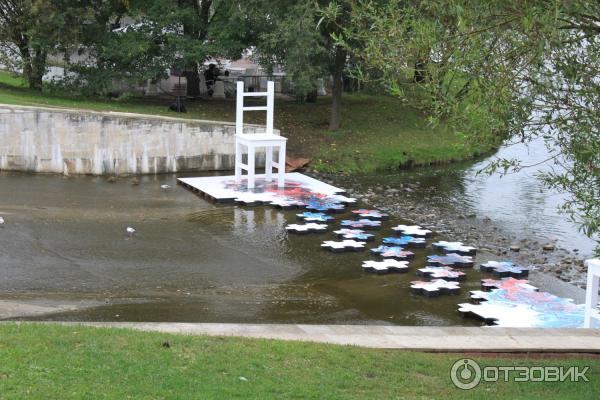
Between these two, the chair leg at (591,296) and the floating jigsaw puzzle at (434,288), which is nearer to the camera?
the chair leg at (591,296)

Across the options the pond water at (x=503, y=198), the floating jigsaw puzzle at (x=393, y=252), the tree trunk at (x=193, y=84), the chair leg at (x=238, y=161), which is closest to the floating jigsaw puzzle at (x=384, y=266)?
the floating jigsaw puzzle at (x=393, y=252)

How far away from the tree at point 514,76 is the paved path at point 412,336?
234cm

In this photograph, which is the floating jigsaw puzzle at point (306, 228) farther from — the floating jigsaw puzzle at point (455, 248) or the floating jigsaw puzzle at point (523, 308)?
the floating jigsaw puzzle at point (523, 308)

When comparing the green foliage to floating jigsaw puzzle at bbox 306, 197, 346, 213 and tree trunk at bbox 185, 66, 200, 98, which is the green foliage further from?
floating jigsaw puzzle at bbox 306, 197, 346, 213

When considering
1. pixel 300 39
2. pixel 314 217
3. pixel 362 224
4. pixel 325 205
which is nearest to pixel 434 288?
pixel 362 224

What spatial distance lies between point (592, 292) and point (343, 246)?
6996mm

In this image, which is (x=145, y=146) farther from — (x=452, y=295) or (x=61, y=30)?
(x=452, y=295)

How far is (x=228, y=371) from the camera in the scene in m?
8.98

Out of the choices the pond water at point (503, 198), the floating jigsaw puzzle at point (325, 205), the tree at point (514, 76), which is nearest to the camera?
the tree at point (514, 76)

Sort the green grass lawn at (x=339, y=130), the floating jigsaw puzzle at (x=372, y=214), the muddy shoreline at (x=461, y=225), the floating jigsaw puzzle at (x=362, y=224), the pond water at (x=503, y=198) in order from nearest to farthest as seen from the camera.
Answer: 1. the muddy shoreline at (x=461, y=225)
2. the floating jigsaw puzzle at (x=362, y=224)
3. the pond water at (x=503, y=198)
4. the floating jigsaw puzzle at (x=372, y=214)
5. the green grass lawn at (x=339, y=130)

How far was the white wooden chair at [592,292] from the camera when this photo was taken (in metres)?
12.5

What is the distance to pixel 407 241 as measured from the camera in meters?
19.5

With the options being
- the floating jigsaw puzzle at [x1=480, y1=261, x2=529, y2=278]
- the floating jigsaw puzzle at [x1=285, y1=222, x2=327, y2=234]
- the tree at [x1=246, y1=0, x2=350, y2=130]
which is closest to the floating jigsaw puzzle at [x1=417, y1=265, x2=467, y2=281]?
the floating jigsaw puzzle at [x1=480, y1=261, x2=529, y2=278]

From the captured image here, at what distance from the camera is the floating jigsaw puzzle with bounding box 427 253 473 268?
1784cm
